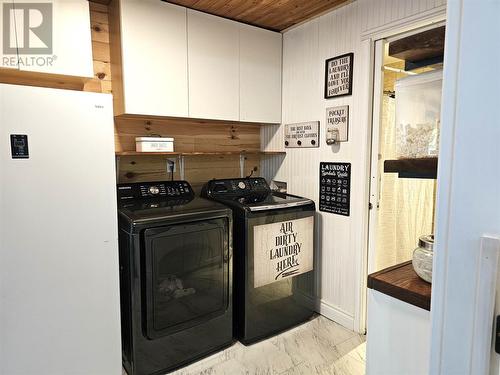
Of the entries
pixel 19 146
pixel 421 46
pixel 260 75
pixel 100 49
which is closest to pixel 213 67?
pixel 260 75

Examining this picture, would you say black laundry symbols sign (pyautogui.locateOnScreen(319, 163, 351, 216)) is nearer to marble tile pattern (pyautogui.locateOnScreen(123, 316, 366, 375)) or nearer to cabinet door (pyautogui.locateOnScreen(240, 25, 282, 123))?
cabinet door (pyautogui.locateOnScreen(240, 25, 282, 123))

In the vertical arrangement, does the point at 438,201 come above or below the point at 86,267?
above

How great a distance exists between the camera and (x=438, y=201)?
2.03 ft

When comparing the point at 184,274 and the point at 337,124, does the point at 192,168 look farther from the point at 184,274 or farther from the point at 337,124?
the point at 337,124

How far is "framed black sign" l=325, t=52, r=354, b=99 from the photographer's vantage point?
241cm

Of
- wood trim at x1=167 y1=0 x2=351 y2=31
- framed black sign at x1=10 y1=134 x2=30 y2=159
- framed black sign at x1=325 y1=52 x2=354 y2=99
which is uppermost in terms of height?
wood trim at x1=167 y1=0 x2=351 y2=31

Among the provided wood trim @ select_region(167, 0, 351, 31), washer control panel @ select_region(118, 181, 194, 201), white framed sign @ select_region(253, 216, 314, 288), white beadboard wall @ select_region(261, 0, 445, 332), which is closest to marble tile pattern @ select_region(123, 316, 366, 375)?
white beadboard wall @ select_region(261, 0, 445, 332)

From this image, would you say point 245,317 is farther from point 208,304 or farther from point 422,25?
point 422,25

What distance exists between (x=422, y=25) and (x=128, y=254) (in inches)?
88.7

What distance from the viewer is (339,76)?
2.48m

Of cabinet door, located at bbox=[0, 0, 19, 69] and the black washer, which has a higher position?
cabinet door, located at bbox=[0, 0, 19, 69]

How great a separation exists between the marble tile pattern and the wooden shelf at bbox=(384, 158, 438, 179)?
1.66 meters

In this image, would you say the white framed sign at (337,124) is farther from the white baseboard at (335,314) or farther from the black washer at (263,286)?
the white baseboard at (335,314)

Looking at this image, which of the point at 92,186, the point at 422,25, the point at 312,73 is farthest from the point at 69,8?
the point at 422,25
